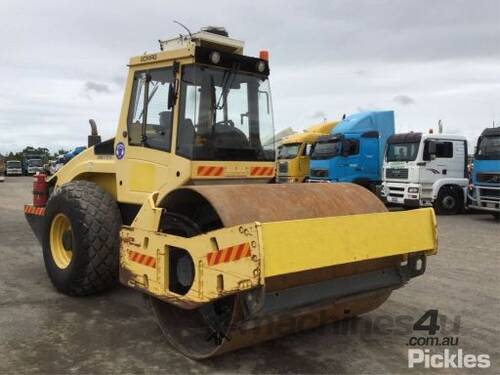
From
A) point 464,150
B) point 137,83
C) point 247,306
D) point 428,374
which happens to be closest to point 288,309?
point 247,306

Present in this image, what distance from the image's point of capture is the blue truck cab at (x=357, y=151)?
54.7 feet

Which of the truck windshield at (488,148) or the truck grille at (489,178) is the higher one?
the truck windshield at (488,148)

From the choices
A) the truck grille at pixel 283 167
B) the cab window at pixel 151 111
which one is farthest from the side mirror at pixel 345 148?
the cab window at pixel 151 111

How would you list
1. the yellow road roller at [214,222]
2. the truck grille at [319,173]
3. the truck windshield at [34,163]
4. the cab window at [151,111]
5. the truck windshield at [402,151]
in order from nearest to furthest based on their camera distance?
the yellow road roller at [214,222] → the cab window at [151,111] → the truck windshield at [402,151] → the truck grille at [319,173] → the truck windshield at [34,163]

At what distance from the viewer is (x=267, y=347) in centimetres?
429

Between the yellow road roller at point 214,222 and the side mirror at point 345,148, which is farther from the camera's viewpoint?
the side mirror at point 345,148

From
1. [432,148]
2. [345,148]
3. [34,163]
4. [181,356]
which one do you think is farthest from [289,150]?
[34,163]

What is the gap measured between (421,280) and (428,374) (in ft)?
9.78

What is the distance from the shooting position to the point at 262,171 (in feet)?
18.3

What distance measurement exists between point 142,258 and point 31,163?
144ft

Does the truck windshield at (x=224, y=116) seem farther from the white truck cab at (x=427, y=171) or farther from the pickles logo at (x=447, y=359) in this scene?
the white truck cab at (x=427, y=171)

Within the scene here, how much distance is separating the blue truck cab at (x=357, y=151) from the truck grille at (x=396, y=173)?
4.14 ft

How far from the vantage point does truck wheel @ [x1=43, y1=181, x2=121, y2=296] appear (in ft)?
17.2

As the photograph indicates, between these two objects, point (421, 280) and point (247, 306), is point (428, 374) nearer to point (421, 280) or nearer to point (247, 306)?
point (247, 306)
